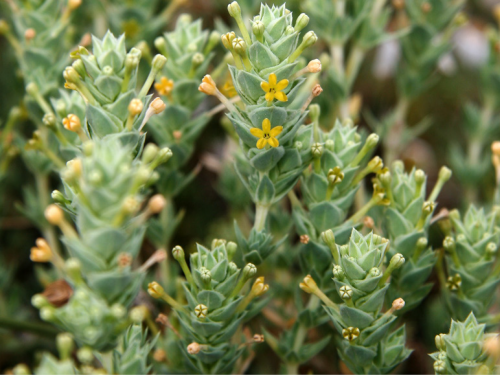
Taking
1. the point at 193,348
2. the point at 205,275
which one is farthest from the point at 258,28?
the point at 193,348

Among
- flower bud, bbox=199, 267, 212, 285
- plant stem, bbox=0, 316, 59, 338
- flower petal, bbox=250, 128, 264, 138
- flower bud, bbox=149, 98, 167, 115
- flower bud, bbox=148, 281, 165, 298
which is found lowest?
plant stem, bbox=0, 316, 59, 338

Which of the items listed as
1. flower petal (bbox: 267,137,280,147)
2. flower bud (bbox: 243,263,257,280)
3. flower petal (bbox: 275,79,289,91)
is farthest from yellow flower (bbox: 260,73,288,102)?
flower bud (bbox: 243,263,257,280)

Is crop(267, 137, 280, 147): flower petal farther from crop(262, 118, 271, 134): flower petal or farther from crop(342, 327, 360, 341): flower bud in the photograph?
crop(342, 327, 360, 341): flower bud

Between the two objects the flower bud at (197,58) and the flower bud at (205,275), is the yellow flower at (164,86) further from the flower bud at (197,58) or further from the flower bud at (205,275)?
the flower bud at (205,275)

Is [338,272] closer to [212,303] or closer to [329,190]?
[329,190]

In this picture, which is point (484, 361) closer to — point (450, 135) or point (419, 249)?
point (419, 249)

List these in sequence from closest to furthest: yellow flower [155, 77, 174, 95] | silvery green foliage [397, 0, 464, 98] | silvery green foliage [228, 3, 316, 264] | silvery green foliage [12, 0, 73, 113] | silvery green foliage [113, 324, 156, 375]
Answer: silvery green foliage [113, 324, 156, 375]
silvery green foliage [228, 3, 316, 264]
yellow flower [155, 77, 174, 95]
silvery green foliage [12, 0, 73, 113]
silvery green foliage [397, 0, 464, 98]

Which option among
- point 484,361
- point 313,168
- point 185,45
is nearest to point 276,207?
point 313,168
